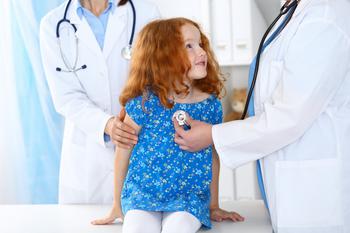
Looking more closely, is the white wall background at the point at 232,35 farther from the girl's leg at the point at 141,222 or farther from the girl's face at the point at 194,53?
the girl's leg at the point at 141,222

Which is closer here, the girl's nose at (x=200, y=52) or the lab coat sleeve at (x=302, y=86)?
the lab coat sleeve at (x=302, y=86)

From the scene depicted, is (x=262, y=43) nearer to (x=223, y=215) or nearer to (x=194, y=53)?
(x=194, y=53)

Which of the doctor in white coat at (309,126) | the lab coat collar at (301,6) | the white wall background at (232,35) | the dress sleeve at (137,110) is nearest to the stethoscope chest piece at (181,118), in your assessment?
the dress sleeve at (137,110)

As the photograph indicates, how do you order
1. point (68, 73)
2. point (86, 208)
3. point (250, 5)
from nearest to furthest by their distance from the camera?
1. point (86, 208)
2. point (68, 73)
3. point (250, 5)

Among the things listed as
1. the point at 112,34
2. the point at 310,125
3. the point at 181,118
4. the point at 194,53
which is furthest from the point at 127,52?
the point at 310,125

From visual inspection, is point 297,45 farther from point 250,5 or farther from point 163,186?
point 250,5

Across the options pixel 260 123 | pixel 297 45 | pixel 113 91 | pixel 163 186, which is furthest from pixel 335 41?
pixel 113 91

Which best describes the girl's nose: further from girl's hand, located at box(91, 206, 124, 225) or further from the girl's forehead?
girl's hand, located at box(91, 206, 124, 225)

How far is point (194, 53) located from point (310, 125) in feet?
1.57

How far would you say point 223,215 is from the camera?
5.79ft

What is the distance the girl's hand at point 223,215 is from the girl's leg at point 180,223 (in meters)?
0.15

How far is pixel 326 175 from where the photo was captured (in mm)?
1448

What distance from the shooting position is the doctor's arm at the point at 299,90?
1.41m

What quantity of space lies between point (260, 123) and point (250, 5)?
2030 mm
